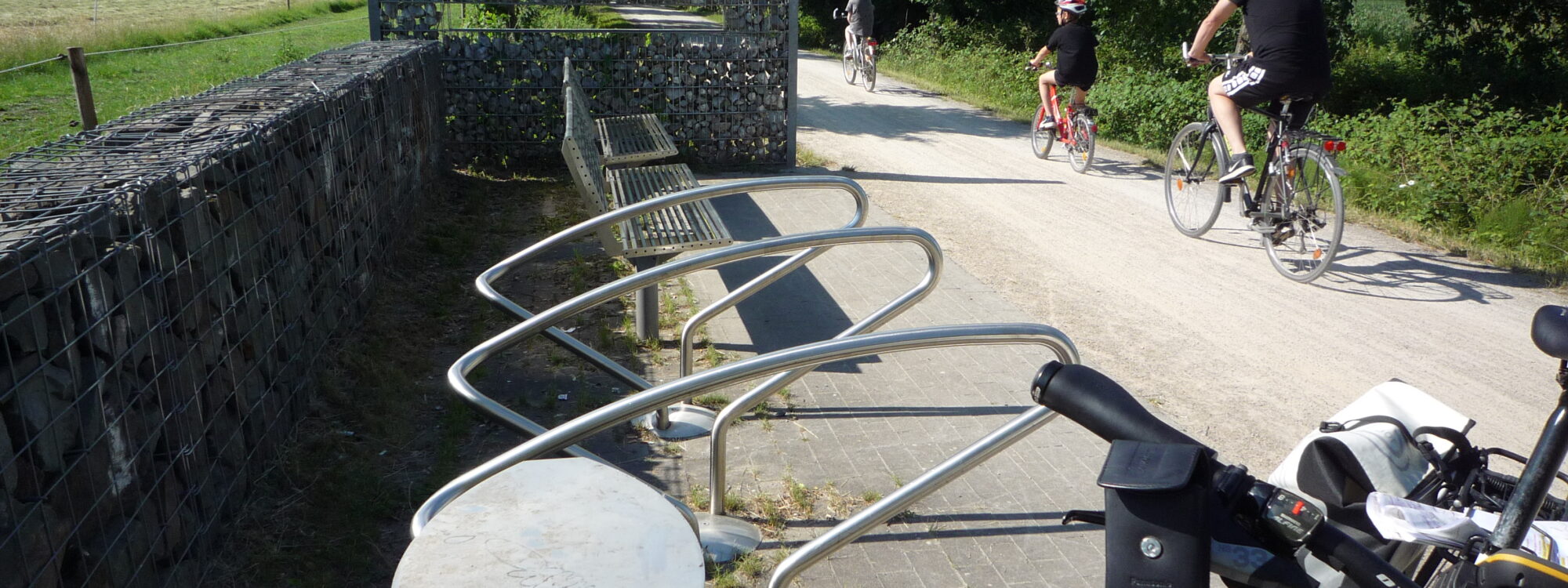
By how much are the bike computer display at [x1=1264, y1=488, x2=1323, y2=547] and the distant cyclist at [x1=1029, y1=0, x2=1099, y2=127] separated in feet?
30.9

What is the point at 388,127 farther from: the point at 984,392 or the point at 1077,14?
the point at 1077,14

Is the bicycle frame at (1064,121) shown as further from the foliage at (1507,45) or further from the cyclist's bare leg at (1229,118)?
the foliage at (1507,45)

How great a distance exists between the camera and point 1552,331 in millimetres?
1553

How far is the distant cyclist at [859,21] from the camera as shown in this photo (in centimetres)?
1838

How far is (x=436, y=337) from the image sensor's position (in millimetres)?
5320

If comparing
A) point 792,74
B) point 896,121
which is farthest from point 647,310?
point 896,121

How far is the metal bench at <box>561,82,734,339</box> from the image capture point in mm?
4961

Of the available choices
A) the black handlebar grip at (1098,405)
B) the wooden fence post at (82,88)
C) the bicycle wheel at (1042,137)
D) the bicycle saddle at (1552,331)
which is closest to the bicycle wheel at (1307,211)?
the bicycle wheel at (1042,137)

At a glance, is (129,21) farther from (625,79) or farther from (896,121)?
(625,79)

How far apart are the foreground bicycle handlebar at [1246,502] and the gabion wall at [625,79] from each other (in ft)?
28.2

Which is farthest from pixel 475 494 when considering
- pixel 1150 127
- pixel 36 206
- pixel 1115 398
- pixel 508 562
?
pixel 1150 127

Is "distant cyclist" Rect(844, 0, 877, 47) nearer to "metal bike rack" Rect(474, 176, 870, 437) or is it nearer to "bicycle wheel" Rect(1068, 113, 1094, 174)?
"bicycle wheel" Rect(1068, 113, 1094, 174)

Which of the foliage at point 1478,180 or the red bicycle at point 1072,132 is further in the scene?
the red bicycle at point 1072,132

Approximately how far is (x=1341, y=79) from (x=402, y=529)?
1665 centimetres
